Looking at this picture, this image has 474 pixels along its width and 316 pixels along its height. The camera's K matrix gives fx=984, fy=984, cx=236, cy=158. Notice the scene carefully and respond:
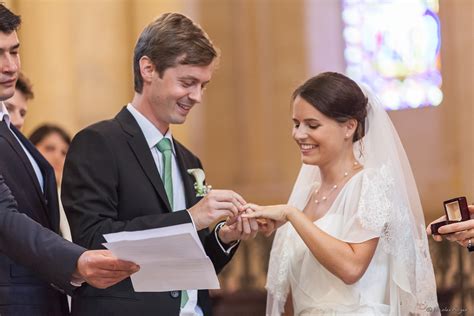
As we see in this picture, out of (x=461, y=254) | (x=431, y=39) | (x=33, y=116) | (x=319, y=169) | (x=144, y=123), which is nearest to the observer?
(x=144, y=123)

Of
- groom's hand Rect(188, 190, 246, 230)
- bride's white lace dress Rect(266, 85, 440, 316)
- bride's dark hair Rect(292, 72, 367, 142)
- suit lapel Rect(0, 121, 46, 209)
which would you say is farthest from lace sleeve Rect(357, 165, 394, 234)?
suit lapel Rect(0, 121, 46, 209)

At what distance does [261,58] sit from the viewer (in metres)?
12.7

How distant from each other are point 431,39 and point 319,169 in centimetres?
691

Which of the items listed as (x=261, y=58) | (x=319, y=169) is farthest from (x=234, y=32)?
(x=319, y=169)

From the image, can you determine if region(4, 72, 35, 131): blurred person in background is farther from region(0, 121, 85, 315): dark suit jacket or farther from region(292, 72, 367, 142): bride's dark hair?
region(292, 72, 367, 142): bride's dark hair

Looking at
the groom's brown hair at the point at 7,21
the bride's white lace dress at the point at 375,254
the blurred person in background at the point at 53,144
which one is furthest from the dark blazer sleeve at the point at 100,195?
the blurred person in background at the point at 53,144

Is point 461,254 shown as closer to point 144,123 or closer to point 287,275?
point 287,275

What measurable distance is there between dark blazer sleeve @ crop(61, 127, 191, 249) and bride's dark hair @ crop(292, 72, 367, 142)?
89cm

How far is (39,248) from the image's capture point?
365 cm

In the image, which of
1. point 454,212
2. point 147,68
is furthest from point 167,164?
point 454,212

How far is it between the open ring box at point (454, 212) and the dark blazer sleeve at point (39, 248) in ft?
5.07

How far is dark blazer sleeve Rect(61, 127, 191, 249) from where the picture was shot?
4137 millimetres

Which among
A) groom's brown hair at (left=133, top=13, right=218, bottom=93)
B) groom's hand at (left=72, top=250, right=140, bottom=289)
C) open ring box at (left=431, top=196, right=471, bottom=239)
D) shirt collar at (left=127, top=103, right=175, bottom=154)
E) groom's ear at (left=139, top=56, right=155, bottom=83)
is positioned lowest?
open ring box at (left=431, top=196, right=471, bottom=239)

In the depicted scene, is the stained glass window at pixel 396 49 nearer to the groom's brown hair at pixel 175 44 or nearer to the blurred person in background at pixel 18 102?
the blurred person in background at pixel 18 102
